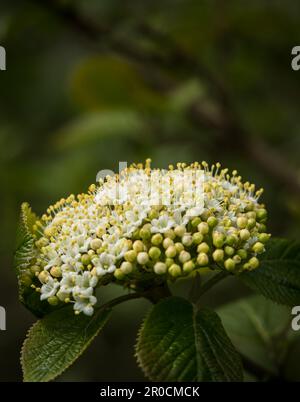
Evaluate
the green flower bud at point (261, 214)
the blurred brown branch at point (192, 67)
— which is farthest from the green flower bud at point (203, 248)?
the blurred brown branch at point (192, 67)

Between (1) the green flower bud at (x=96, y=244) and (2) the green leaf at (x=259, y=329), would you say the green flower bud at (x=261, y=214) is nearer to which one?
(1) the green flower bud at (x=96, y=244)

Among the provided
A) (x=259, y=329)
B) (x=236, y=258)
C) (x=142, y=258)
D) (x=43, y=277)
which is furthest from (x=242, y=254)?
(x=259, y=329)

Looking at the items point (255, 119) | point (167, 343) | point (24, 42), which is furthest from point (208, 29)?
point (167, 343)

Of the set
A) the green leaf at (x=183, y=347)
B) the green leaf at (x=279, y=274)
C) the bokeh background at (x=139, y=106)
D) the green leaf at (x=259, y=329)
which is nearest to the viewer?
the green leaf at (x=183, y=347)

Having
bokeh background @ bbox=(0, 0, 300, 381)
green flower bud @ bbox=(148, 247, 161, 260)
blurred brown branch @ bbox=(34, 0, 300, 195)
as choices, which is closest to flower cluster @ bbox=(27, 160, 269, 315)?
green flower bud @ bbox=(148, 247, 161, 260)

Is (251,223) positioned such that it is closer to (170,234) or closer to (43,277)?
(170,234)

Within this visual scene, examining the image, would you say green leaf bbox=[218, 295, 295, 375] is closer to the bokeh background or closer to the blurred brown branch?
the bokeh background
